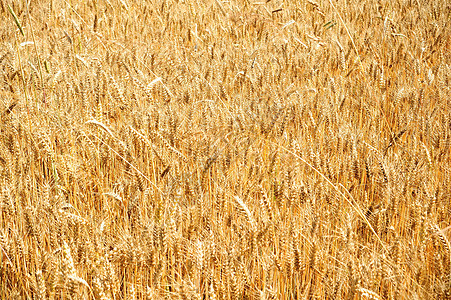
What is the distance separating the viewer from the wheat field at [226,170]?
3.61 feet

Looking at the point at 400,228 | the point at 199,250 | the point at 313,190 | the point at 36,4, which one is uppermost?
the point at 36,4

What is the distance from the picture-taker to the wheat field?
3.61 feet

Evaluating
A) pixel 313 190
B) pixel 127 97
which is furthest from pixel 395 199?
pixel 127 97

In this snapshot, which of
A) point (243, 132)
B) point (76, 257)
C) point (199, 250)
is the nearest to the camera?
point (199, 250)

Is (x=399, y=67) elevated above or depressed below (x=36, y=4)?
below

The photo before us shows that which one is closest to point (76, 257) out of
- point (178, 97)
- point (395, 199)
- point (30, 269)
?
point (30, 269)

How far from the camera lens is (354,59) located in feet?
9.41

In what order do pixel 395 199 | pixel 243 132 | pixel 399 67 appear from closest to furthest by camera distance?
pixel 395 199, pixel 243 132, pixel 399 67

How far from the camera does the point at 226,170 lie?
61.1 inches

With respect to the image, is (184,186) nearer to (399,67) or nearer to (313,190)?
(313,190)

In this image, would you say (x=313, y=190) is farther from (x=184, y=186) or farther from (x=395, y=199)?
(x=184, y=186)

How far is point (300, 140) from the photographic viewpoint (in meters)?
1.83

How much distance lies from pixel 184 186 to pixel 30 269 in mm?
505

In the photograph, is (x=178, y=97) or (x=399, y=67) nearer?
(x=178, y=97)
